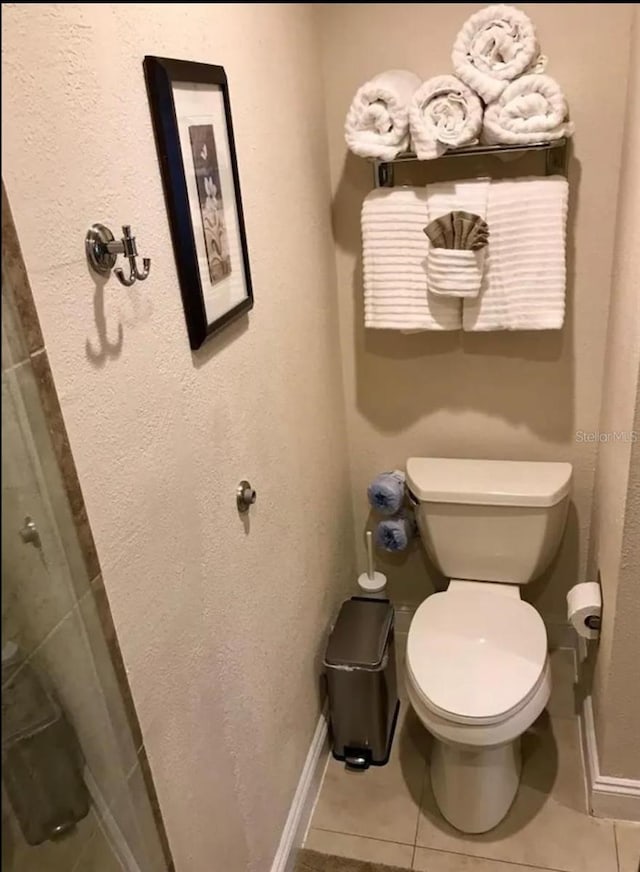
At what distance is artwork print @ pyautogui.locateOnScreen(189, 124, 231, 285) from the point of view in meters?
1.20

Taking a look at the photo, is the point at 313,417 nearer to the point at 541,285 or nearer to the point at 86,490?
the point at 541,285

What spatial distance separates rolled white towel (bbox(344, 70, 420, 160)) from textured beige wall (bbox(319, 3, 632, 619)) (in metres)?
0.11

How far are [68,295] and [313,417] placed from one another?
1080mm

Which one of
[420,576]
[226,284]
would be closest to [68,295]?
[226,284]

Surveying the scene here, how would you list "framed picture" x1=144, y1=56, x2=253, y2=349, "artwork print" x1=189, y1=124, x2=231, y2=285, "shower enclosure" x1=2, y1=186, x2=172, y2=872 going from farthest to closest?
"artwork print" x1=189, y1=124, x2=231, y2=285, "framed picture" x1=144, y1=56, x2=253, y2=349, "shower enclosure" x1=2, y1=186, x2=172, y2=872

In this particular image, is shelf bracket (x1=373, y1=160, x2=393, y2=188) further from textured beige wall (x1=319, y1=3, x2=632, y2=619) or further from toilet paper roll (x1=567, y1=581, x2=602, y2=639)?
toilet paper roll (x1=567, y1=581, x2=602, y2=639)

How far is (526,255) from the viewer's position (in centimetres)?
182

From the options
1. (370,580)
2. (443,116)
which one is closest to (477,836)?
(370,580)

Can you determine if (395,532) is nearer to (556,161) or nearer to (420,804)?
(420,804)

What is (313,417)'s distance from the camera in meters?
1.93

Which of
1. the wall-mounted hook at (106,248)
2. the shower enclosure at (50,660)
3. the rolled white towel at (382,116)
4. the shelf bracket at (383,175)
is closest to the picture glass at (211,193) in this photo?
the wall-mounted hook at (106,248)

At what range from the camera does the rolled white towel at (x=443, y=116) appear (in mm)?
1670

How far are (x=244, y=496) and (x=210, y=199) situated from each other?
54 centimetres

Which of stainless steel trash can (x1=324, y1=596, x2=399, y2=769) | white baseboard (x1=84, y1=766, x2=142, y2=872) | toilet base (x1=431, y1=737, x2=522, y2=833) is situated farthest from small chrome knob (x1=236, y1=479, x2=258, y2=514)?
toilet base (x1=431, y1=737, x2=522, y2=833)
